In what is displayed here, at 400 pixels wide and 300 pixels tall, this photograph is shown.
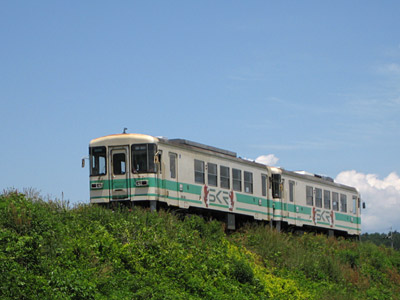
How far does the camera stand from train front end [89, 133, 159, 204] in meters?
24.3

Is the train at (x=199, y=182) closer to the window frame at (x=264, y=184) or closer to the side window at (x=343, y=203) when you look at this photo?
the window frame at (x=264, y=184)

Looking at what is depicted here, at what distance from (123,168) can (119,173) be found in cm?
23

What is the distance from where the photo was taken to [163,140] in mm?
25125

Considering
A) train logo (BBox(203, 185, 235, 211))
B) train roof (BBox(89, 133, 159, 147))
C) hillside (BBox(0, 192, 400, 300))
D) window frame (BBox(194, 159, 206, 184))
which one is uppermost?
train roof (BBox(89, 133, 159, 147))

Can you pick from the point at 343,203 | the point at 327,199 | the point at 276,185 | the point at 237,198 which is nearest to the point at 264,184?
the point at 276,185

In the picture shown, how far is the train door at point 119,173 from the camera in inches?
968

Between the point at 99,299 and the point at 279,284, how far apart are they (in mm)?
8322

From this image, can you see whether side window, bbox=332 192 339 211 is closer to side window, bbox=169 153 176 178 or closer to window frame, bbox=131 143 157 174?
side window, bbox=169 153 176 178

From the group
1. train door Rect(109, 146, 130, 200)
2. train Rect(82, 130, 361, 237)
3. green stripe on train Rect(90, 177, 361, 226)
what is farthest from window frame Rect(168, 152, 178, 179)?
train door Rect(109, 146, 130, 200)

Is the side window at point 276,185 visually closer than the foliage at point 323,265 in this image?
No

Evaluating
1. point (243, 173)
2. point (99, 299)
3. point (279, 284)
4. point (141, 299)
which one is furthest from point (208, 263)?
point (243, 173)

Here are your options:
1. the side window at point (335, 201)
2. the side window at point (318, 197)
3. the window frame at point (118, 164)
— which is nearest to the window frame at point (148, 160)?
the window frame at point (118, 164)

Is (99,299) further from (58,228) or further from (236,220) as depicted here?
(236,220)

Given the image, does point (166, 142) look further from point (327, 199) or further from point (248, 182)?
point (327, 199)
